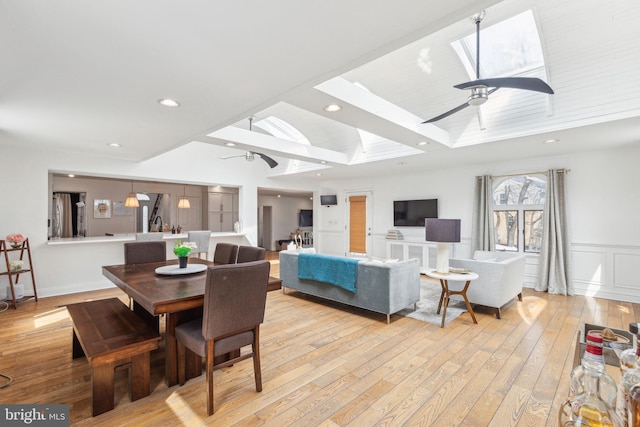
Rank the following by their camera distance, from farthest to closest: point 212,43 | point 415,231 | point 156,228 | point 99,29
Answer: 1. point 156,228
2. point 415,231
3. point 212,43
4. point 99,29

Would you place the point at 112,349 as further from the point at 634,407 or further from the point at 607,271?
the point at 607,271

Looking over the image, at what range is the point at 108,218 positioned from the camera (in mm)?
7918

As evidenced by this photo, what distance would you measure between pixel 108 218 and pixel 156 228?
1205 mm

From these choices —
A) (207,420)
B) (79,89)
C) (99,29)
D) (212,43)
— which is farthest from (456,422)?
(79,89)

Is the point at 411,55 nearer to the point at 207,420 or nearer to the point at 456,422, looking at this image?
the point at 456,422

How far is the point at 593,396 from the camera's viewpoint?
Result: 2.27 ft

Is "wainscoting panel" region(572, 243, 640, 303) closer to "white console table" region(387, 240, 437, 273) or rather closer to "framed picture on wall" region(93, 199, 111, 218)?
"white console table" region(387, 240, 437, 273)

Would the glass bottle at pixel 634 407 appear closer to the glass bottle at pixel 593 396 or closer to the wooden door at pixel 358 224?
the glass bottle at pixel 593 396

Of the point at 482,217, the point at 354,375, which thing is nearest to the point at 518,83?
the point at 354,375

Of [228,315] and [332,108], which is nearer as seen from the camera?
[228,315]

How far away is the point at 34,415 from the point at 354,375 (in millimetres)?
2224

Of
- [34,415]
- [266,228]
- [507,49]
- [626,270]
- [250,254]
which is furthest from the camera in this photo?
[266,228]

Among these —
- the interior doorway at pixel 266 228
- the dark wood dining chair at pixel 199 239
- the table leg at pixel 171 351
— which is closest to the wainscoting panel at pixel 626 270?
the table leg at pixel 171 351

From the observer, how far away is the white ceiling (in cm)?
156
